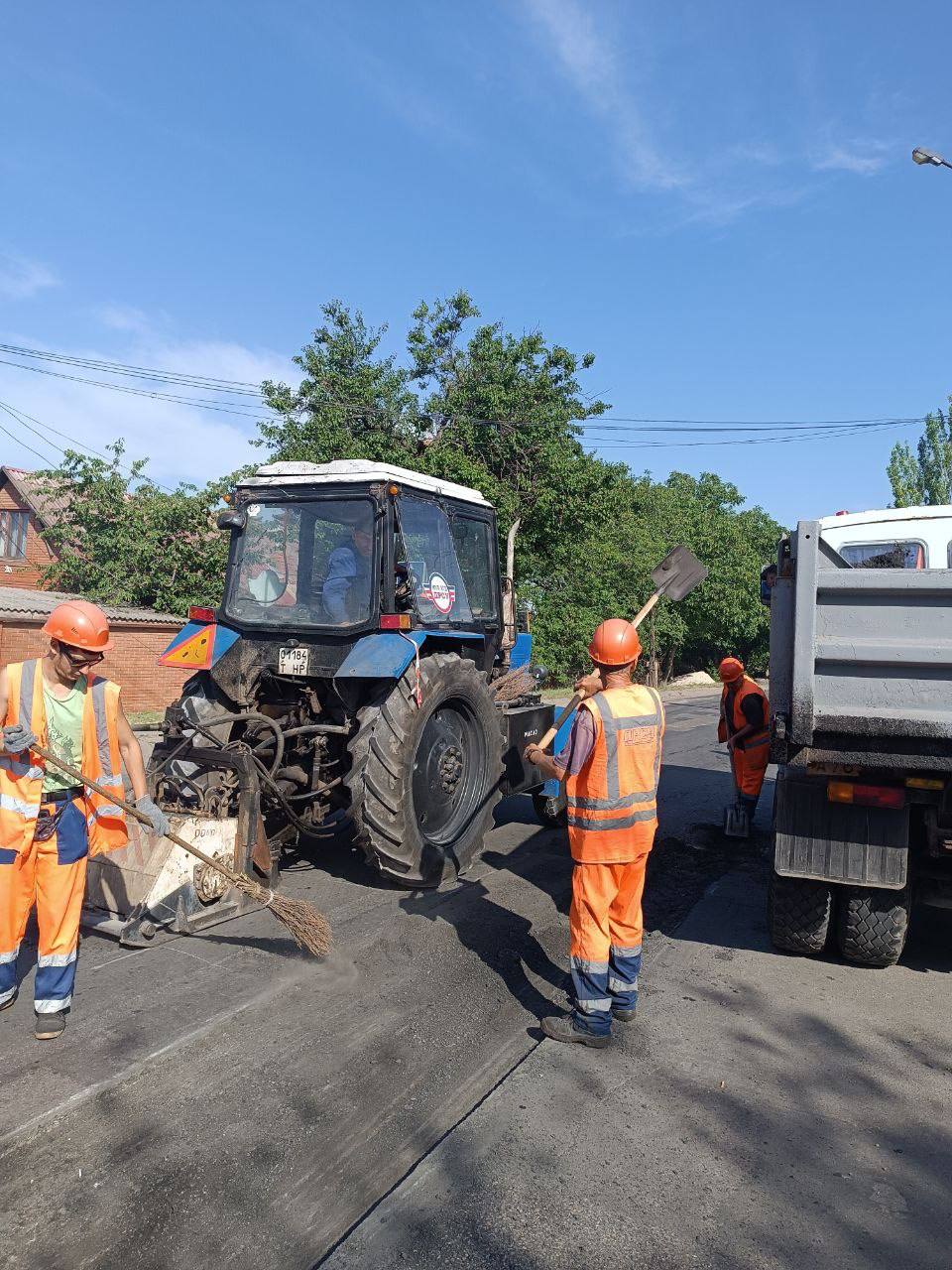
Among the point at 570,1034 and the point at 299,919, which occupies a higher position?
the point at 299,919

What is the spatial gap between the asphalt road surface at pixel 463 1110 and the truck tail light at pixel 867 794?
95cm

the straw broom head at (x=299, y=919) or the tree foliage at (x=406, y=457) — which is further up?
the tree foliage at (x=406, y=457)

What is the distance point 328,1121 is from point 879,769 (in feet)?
9.29

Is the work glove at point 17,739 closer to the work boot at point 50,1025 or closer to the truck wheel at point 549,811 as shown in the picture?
the work boot at point 50,1025

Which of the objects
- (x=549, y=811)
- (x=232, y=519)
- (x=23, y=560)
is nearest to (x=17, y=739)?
(x=232, y=519)

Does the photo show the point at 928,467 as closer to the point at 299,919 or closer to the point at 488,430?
the point at 488,430

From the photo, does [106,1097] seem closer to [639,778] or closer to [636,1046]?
[636,1046]

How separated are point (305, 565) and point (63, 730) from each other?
2.46 m

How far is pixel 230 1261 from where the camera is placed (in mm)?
2336

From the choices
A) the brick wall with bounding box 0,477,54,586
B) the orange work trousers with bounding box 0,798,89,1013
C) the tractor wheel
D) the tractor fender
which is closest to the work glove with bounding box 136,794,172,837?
the orange work trousers with bounding box 0,798,89,1013

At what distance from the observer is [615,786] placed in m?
3.72

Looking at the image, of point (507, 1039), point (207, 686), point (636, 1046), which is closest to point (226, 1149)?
point (507, 1039)

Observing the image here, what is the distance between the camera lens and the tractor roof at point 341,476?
5.79 m

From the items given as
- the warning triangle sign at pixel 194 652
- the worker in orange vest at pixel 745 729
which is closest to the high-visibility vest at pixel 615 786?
the warning triangle sign at pixel 194 652
